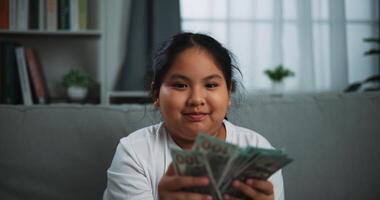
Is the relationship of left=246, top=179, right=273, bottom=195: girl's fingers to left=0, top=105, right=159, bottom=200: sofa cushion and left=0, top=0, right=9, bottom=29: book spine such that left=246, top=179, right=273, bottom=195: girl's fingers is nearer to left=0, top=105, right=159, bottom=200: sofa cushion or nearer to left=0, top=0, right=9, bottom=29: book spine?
left=0, top=105, right=159, bottom=200: sofa cushion

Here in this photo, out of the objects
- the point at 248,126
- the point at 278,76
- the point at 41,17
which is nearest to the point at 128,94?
the point at 41,17

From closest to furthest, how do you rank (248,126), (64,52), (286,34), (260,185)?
(260,185), (248,126), (64,52), (286,34)

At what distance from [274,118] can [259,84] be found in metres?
1.52

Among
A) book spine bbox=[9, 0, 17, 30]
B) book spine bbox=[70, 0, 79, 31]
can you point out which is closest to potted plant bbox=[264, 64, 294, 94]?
book spine bbox=[70, 0, 79, 31]

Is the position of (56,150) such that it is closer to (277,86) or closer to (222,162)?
(222,162)

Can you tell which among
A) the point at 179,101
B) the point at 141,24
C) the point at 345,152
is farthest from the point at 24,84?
the point at 345,152

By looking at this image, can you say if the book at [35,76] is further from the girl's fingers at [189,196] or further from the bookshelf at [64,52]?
the girl's fingers at [189,196]

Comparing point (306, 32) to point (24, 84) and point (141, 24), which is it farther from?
point (24, 84)

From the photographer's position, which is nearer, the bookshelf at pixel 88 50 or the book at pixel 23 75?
the book at pixel 23 75

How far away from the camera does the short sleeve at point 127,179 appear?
3.16ft

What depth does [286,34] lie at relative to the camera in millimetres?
2855

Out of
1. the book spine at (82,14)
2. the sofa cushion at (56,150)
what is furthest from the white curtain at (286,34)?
the sofa cushion at (56,150)

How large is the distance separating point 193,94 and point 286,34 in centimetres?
206

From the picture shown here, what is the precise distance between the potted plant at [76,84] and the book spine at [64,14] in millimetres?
273
